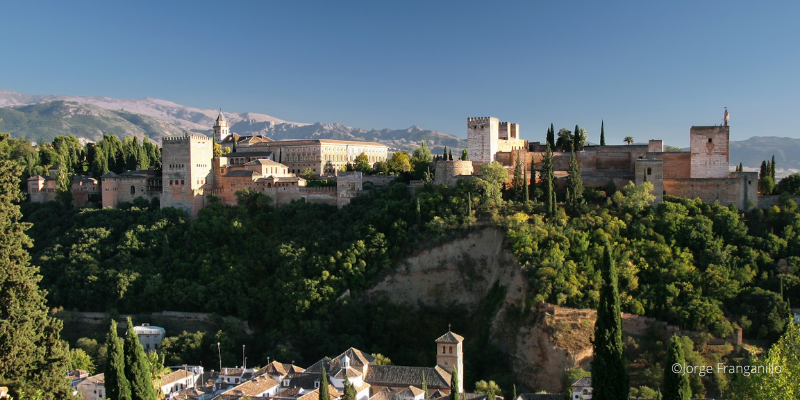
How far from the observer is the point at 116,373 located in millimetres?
21578

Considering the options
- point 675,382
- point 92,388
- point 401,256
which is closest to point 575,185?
point 401,256

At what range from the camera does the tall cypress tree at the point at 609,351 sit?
20.9m

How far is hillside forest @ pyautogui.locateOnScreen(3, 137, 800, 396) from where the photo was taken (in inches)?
1382

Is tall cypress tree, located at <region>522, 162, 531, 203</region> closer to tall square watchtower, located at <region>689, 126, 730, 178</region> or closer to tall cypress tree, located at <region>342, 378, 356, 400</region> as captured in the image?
tall square watchtower, located at <region>689, 126, 730, 178</region>

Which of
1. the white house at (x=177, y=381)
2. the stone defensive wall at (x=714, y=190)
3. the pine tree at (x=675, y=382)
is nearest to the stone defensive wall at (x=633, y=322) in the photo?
the stone defensive wall at (x=714, y=190)

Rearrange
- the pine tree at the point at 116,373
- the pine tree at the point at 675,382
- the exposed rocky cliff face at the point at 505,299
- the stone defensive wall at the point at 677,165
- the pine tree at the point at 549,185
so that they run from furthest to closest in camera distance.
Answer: the stone defensive wall at the point at 677,165
the pine tree at the point at 549,185
the exposed rocky cliff face at the point at 505,299
the pine tree at the point at 116,373
the pine tree at the point at 675,382

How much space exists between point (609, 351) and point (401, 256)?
69.1 ft

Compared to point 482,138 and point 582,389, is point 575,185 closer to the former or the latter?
point 482,138

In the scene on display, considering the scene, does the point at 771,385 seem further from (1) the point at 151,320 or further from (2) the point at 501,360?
(1) the point at 151,320

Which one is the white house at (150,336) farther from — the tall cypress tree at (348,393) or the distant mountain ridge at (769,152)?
the distant mountain ridge at (769,152)

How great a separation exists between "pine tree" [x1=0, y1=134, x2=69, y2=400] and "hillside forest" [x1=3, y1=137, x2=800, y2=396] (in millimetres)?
22430

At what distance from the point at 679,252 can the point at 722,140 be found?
8085 millimetres

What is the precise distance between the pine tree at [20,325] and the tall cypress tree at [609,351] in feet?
44.4

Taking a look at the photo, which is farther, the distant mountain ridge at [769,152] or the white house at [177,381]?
the distant mountain ridge at [769,152]
